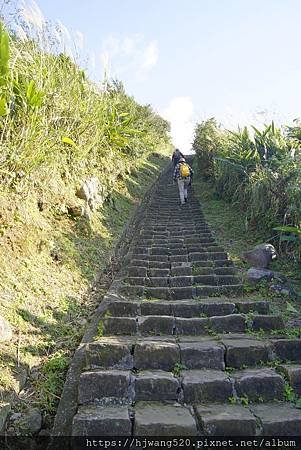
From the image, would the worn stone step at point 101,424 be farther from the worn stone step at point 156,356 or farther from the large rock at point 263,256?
the large rock at point 263,256

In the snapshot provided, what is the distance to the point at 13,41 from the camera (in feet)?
14.8

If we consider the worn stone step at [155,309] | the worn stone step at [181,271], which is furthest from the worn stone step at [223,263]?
the worn stone step at [155,309]

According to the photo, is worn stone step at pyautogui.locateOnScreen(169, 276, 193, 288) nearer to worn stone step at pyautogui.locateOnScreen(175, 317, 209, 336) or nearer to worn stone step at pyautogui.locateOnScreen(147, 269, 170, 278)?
worn stone step at pyautogui.locateOnScreen(147, 269, 170, 278)

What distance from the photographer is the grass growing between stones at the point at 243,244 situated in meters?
3.97

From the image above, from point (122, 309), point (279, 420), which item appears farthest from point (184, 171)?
point (279, 420)

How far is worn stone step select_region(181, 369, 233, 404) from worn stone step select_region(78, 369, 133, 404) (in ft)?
1.25

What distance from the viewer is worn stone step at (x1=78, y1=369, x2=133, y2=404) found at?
2.52 m

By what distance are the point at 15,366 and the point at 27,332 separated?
40 cm

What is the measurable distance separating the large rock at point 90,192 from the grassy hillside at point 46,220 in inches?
3.0

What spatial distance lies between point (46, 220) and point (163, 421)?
9.21 feet

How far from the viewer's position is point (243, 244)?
5812mm

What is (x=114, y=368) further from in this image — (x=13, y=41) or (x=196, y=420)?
(x=13, y=41)

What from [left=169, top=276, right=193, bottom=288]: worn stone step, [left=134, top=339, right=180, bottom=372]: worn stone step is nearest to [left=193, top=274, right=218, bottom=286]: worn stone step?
[left=169, top=276, right=193, bottom=288]: worn stone step

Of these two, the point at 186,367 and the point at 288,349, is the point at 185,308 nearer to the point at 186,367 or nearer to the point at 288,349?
the point at 186,367
